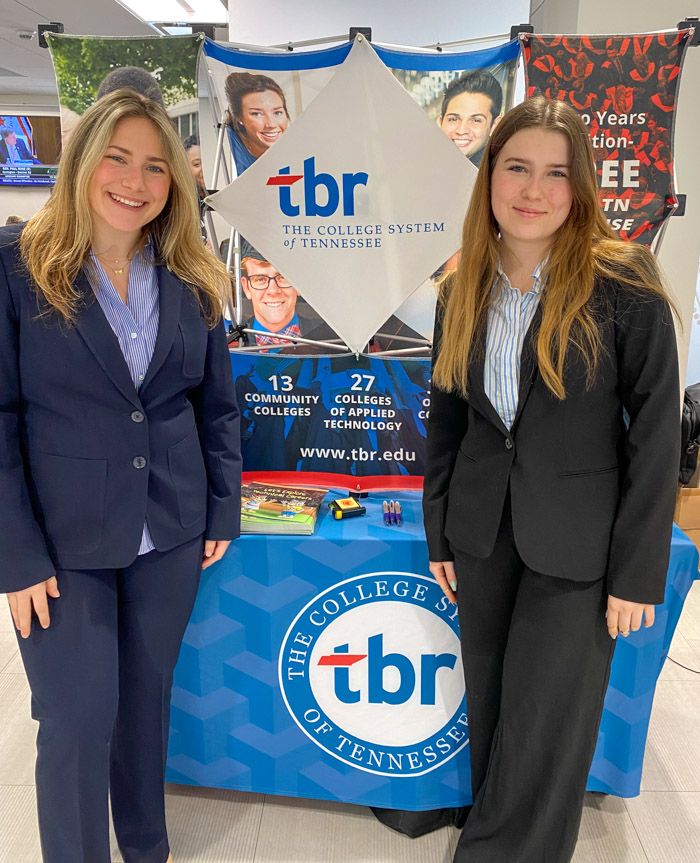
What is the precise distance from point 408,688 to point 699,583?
7.72ft

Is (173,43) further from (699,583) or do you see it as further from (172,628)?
(699,583)

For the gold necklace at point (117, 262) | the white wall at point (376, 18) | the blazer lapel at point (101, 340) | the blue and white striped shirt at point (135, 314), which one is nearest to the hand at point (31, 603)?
the blue and white striped shirt at point (135, 314)

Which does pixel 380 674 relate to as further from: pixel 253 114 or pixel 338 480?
pixel 253 114

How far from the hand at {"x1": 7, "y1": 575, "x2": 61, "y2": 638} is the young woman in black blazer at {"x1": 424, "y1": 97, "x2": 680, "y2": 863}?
845mm

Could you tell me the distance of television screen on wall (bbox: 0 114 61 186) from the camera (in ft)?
33.6

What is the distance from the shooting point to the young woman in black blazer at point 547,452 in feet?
4.35

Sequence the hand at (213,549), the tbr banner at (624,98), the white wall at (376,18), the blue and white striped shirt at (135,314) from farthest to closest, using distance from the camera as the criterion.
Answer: the white wall at (376,18) < the tbr banner at (624,98) < the hand at (213,549) < the blue and white striped shirt at (135,314)

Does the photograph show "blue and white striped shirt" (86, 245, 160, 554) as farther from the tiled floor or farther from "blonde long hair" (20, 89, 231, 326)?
the tiled floor

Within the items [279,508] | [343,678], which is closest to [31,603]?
[279,508]

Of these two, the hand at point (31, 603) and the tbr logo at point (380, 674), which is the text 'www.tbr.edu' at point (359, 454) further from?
the hand at point (31, 603)

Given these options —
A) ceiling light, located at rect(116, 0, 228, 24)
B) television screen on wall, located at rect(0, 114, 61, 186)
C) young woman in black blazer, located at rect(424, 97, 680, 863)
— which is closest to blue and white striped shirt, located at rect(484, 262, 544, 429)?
young woman in black blazer, located at rect(424, 97, 680, 863)

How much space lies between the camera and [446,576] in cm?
169

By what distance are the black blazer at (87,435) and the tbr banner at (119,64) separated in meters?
0.72

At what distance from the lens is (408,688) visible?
1.87 m
